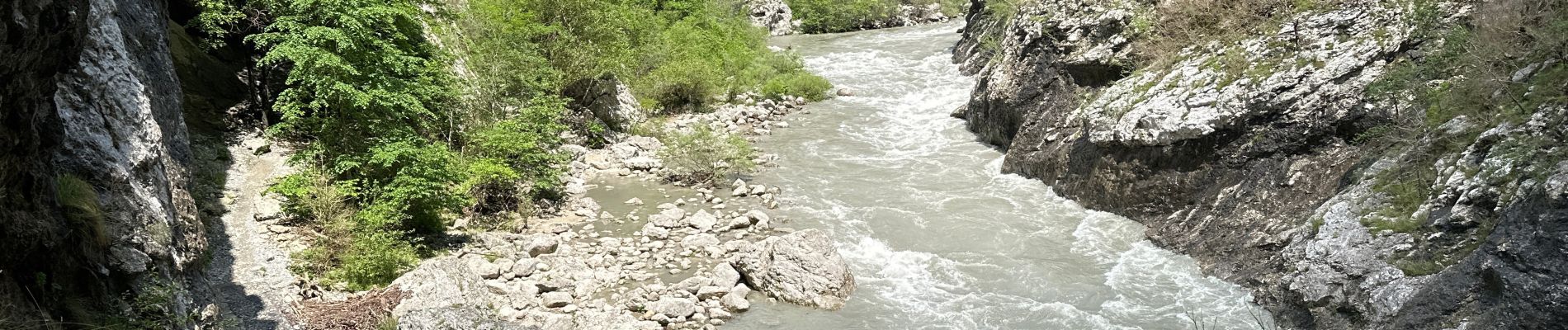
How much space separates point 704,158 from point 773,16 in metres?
31.1

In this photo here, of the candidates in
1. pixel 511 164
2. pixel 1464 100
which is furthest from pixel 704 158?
pixel 1464 100

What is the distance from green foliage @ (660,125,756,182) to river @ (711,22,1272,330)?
63 centimetres

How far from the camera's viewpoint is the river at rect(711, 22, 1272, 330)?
438 inches

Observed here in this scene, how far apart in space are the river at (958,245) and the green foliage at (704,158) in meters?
0.63

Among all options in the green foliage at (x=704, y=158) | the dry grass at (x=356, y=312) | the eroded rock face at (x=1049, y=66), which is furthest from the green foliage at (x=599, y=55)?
the eroded rock face at (x=1049, y=66)

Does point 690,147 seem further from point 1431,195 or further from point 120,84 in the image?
point 1431,195

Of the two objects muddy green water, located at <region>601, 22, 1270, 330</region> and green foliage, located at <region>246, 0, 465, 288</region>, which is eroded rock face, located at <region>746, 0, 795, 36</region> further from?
green foliage, located at <region>246, 0, 465, 288</region>

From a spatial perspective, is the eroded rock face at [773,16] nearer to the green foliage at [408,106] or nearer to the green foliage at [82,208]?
the green foliage at [408,106]

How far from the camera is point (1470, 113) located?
10.2m

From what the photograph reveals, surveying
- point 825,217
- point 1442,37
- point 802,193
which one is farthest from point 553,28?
point 1442,37

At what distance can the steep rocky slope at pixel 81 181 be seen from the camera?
5840mm

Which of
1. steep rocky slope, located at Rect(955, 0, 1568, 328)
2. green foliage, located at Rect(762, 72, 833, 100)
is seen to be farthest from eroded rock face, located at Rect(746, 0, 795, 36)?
steep rocky slope, located at Rect(955, 0, 1568, 328)

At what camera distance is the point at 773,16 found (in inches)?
1875

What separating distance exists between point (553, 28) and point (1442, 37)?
17147 millimetres
